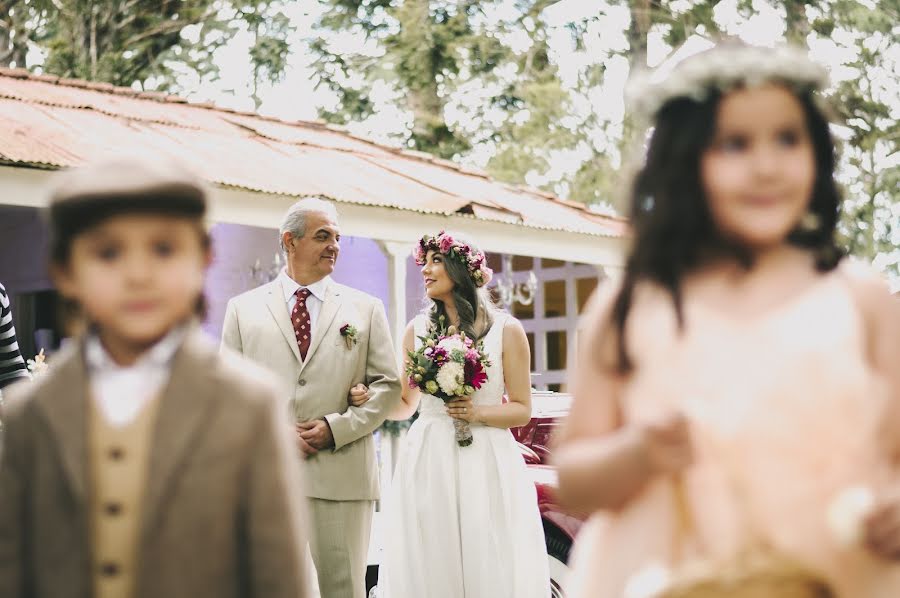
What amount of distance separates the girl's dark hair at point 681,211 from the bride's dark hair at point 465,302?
487 centimetres

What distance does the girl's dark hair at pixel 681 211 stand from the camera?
7.81 ft

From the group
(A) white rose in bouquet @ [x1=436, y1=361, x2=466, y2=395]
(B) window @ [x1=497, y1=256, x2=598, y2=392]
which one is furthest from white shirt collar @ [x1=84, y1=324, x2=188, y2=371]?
(B) window @ [x1=497, y1=256, x2=598, y2=392]

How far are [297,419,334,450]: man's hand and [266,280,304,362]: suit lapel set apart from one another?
0.32 meters

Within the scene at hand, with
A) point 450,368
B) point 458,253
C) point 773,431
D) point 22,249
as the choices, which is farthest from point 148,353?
point 22,249

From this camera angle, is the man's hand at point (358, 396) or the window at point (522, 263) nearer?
the man's hand at point (358, 396)

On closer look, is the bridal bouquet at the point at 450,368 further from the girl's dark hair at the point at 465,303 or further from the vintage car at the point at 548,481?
the vintage car at the point at 548,481

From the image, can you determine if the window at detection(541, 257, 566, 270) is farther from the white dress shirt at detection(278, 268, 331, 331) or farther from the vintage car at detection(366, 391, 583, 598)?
the white dress shirt at detection(278, 268, 331, 331)

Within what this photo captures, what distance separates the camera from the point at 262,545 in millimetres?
2398

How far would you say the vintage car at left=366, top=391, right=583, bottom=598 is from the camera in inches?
300

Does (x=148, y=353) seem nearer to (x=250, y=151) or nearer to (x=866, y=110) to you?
(x=250, y=151)

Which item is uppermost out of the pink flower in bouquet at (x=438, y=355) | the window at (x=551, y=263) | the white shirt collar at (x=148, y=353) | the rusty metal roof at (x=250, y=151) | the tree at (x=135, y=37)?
the tree at (x=135, y=37)

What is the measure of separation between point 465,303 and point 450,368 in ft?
1.83

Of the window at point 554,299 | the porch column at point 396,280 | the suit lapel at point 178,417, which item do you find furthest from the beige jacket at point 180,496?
the window at point 554,299

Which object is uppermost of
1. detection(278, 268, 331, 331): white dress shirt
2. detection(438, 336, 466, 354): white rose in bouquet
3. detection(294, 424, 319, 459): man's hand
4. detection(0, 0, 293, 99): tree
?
detection(0, 0, 293, 99): tree
